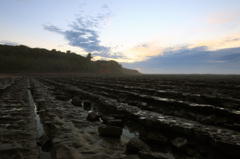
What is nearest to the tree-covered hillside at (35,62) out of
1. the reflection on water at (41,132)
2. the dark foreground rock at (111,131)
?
the reflection on water at (41,132)

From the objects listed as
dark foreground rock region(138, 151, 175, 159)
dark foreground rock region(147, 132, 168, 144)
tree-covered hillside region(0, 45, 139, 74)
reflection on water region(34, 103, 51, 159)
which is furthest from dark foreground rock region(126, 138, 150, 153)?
tree-covered hillside region(0, 45, 139, 74)

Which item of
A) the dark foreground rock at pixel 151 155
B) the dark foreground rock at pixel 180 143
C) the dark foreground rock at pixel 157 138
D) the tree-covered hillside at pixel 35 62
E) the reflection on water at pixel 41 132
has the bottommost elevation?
the reflection on water at pixel 41 132

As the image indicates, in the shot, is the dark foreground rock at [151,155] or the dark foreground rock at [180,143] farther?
the dark foreground rock at [180,143]

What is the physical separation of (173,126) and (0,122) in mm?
4253

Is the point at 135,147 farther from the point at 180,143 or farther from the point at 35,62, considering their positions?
the point at 35,62

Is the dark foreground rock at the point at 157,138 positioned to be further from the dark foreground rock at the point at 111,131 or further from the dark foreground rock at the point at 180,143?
the dark foreground rock at the point at 111,131

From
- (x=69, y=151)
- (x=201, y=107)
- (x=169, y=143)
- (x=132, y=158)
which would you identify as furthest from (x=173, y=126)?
(x=69, y=151)

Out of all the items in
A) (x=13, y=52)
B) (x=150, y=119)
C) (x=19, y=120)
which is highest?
(x=13, y=52)

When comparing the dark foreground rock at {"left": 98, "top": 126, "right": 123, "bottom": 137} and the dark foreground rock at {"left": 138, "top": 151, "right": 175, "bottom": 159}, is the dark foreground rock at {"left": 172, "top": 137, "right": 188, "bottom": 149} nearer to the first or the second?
the dark foreground rock at {"left": 138, "top": 151, "right": 175, "bottom": 159}

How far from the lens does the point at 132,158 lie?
2279mm

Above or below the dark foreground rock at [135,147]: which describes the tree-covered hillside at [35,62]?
above

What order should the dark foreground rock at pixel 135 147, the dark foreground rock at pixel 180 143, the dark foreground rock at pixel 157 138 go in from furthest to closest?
the dark foreground rock at pixel 157 138 < the dark foreground rock at pixel 180 143 < the dark foreground rock at pixel 135 147

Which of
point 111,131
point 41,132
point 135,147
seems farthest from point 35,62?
point 135,147

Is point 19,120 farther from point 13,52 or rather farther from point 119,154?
point 13,52
